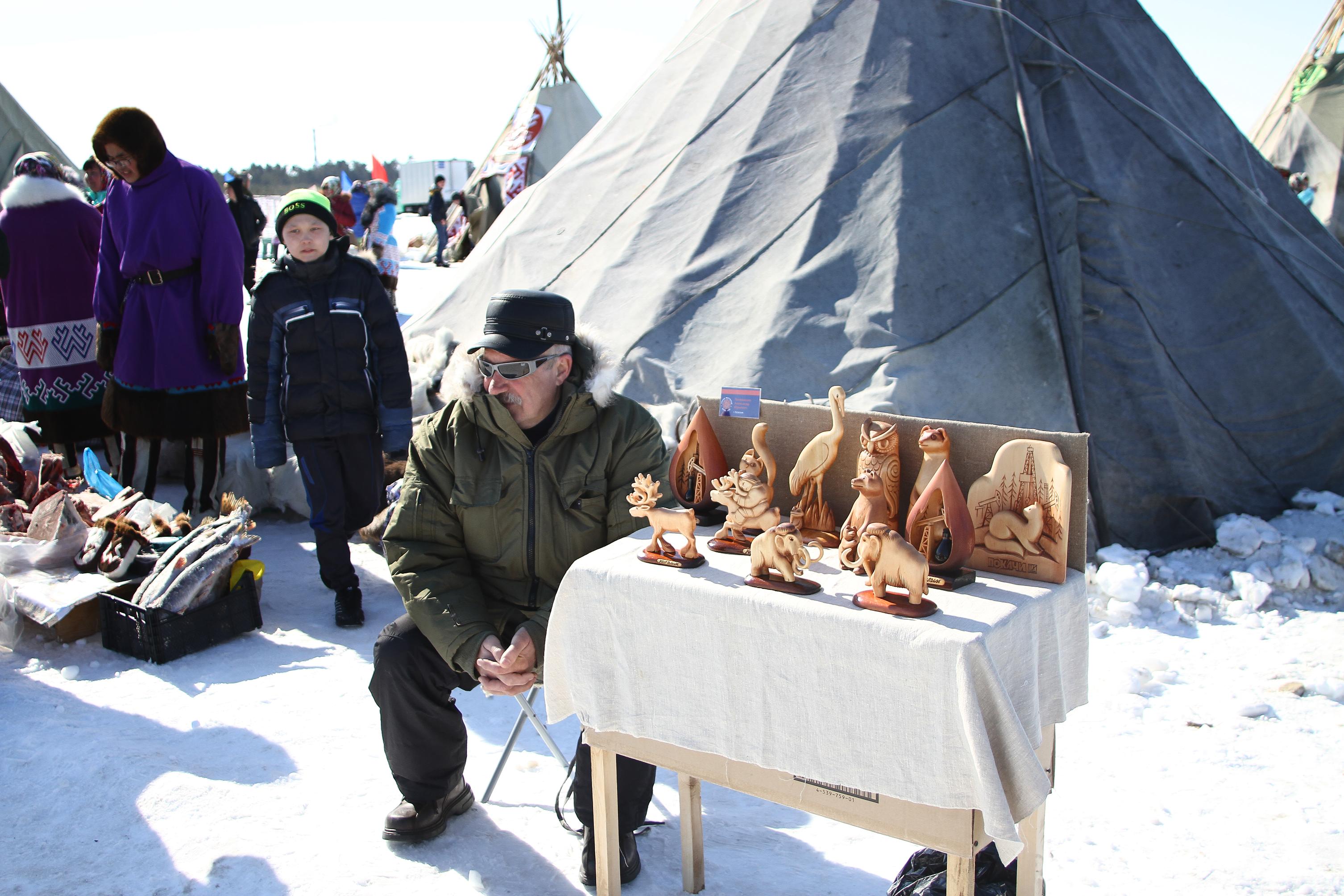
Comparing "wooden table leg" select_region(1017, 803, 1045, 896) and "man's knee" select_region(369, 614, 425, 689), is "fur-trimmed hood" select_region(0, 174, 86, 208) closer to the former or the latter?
"man's knee" select_region(369, 614, 425, 689)

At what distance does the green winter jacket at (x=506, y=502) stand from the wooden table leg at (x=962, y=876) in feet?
3.39

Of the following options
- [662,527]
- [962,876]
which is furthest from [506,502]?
[962,876]

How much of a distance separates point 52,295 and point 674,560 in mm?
4453

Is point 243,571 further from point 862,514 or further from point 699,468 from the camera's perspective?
point 862,514

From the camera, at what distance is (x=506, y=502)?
239 centimetres

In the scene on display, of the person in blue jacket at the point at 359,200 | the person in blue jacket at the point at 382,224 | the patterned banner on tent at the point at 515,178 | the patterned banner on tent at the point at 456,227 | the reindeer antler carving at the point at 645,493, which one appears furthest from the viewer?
the patterned banner on tent at the point at 456,227

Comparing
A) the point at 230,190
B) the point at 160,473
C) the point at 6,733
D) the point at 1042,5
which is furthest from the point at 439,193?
the point at 6,733

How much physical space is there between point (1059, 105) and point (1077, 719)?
3.25 m

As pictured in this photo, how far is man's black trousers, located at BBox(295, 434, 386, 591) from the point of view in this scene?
383cm

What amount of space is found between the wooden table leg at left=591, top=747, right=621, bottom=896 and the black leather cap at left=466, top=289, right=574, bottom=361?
3.08 ft

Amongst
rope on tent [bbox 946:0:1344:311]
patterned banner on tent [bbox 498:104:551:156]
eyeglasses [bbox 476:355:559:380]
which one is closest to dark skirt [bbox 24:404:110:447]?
eyeglasses [bbox 476:355:559:380]

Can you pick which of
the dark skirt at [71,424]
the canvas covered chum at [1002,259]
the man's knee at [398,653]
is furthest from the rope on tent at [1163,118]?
the dark skirt at [71,424]

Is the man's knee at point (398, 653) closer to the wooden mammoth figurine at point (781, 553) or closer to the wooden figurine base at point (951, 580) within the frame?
the wooden mammoth figurine at point (781, 553)

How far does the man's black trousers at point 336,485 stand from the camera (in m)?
3.83
